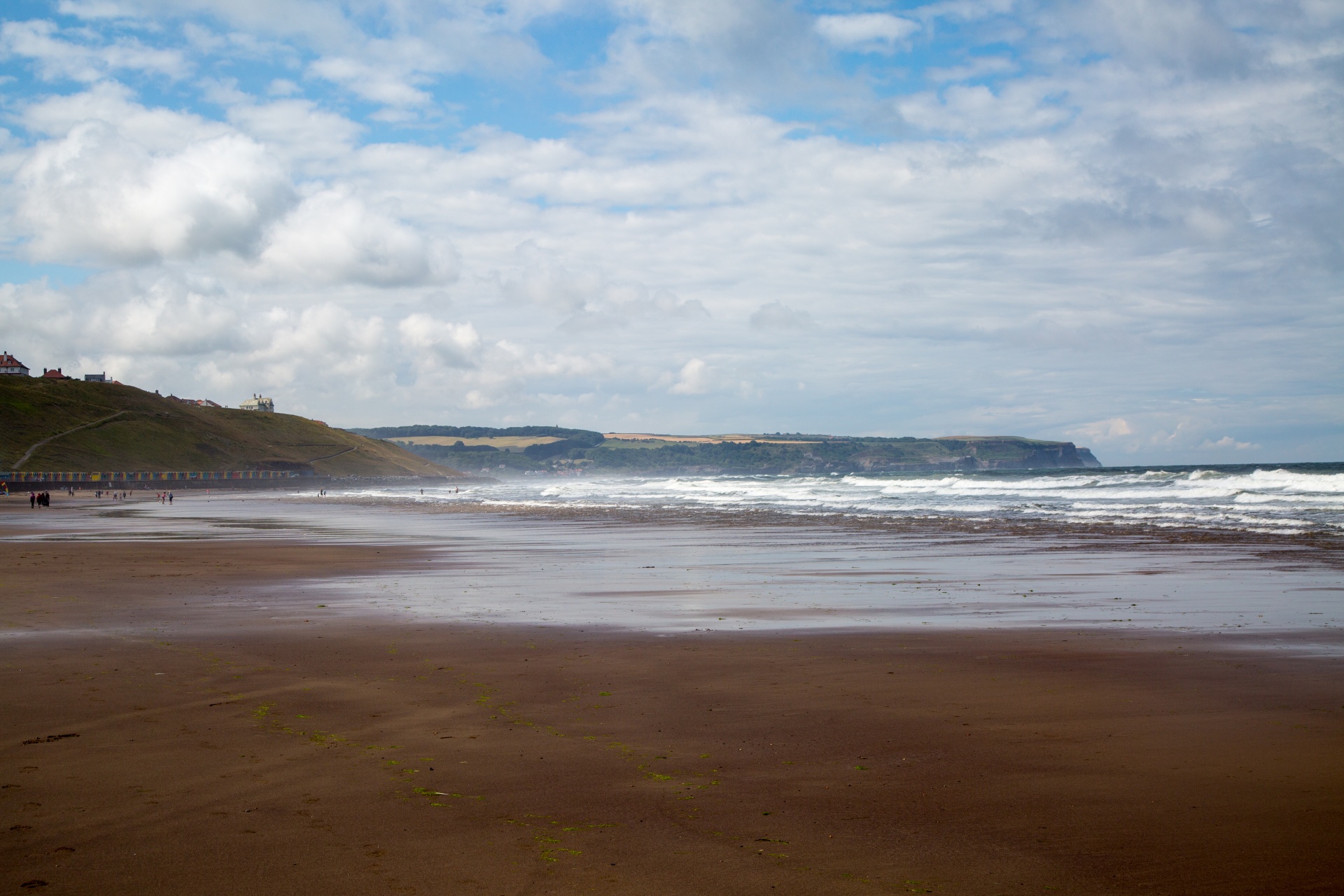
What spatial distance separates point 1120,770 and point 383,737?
477cm

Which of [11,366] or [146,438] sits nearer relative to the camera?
[146,438]

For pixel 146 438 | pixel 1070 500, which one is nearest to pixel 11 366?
pixel 146 438

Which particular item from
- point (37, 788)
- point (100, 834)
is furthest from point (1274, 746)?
point (37, 788)

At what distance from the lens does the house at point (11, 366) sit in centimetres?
17375

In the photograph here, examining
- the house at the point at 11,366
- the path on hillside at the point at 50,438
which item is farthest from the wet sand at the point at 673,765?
the house at the point at 11,366

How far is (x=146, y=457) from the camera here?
127 m

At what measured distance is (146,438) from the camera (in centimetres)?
13325

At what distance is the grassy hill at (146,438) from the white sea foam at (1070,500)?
69728 millimetres

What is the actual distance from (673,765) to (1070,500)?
44.3m

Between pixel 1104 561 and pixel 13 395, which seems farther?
pixel 13 395

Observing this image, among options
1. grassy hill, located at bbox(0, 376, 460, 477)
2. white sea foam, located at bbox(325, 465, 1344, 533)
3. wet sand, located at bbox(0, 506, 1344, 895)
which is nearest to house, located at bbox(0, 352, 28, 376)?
grassy hill, located at bbox(0, 376, 460, 477)

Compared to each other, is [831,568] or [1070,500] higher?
[1070,500]

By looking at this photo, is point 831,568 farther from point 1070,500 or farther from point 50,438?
point 50,438

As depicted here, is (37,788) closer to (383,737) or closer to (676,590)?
(383,737)
